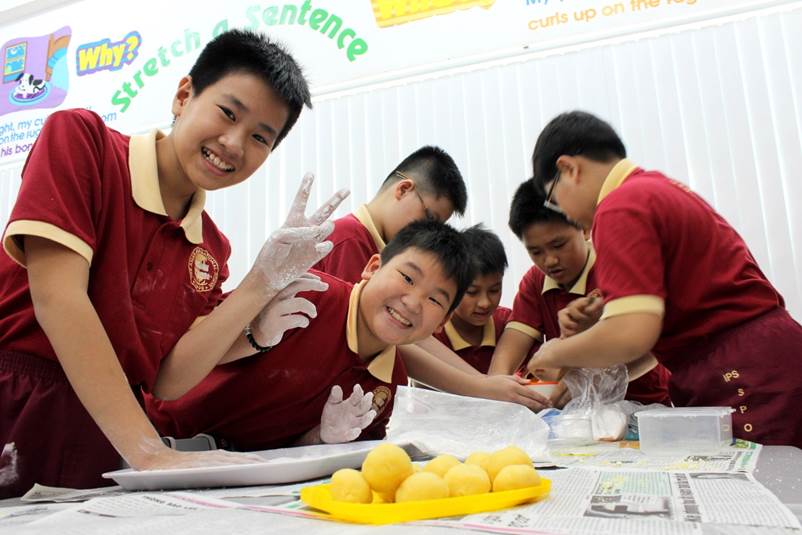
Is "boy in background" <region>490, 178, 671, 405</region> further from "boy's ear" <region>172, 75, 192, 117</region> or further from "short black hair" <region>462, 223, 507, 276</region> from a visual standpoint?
"boy's ear" <region>172, 75, 192, 117</region>

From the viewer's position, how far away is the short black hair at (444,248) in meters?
1.35

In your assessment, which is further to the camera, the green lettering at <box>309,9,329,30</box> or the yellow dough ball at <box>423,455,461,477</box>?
the green lettering at <box>309,9,329,30</box>

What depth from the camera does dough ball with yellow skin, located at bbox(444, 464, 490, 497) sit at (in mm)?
611

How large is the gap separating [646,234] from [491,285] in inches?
32.0

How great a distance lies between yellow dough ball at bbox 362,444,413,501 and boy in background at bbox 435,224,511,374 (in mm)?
1198

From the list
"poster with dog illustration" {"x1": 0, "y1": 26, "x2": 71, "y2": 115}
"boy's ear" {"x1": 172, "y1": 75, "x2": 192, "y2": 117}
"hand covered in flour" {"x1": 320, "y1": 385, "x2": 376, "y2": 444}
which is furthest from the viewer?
"poster with dog illustration" {"x1": 0, "y1": 26, "x2": 71, "y2": 115}

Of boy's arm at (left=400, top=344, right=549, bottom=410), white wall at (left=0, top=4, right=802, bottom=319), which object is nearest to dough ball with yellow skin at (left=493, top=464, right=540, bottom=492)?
boy's arm at (left=400, top=344, right=549, bottom=410)

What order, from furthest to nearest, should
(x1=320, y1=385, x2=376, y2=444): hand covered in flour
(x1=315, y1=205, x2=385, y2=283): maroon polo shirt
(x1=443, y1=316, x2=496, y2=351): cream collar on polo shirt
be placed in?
(x1=443, y1=316, x2=496, y2=351): cream collar on polo shirt, (x1=315, y1=205, x2=385, y2=283): maroon polo shirt, (x1=320, y1=385, x2=376, y2=444): hand covered in flour

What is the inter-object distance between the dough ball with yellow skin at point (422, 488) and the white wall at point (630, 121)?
2.01m

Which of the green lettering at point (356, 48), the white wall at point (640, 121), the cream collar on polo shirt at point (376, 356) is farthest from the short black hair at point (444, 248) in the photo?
the green lettering at point (356, 48)

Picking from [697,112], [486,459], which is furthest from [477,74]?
[486,459]

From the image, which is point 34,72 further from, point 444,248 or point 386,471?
point 386,471

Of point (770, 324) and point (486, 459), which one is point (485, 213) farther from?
point (486, 459)

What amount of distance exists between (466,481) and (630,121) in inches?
87.1
